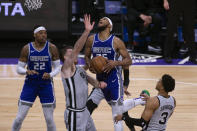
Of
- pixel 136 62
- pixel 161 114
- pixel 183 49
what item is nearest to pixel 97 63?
pixel 161 114

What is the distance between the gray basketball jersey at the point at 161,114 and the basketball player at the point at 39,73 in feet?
5.42

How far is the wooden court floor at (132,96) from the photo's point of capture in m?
9.45

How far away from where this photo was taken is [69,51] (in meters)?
7.15

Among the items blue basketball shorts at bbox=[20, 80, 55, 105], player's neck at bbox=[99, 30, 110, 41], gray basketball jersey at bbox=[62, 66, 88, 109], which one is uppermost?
player's neck at bbox=[99, 30, 110, 41]

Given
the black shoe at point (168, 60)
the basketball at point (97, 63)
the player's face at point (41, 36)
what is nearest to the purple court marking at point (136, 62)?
the black shoe at point (168, 60)

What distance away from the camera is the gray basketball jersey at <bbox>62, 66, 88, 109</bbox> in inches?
281

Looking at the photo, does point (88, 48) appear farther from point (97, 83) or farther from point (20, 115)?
point (20, 115)

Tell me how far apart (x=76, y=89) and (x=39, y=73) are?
111 cm

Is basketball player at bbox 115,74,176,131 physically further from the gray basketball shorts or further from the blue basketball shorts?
the blue basketball shorts

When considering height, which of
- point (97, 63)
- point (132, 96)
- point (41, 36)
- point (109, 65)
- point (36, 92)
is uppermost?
point (41, 36)

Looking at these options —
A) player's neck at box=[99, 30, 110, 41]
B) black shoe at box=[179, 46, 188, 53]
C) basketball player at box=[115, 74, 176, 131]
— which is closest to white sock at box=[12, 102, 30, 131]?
player's neck at box=[99, 30, 110, 41]

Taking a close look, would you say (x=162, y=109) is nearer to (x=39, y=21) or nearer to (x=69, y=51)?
(x=69, y=51)

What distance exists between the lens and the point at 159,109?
7.12 metres

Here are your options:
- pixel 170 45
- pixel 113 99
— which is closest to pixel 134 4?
pixel 170 45
